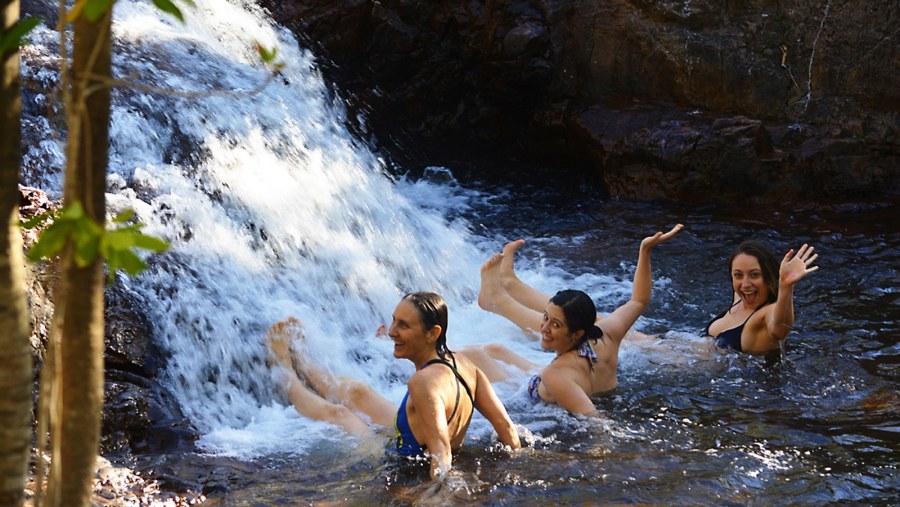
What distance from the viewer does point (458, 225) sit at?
10094 mm

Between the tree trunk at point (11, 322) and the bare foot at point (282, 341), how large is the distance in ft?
14.5

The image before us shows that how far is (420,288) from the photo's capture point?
27.6ft

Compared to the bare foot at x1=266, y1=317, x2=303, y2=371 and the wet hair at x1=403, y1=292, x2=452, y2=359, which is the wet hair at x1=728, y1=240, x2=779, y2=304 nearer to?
the wet hair at x1=403, y1=292, x2=452, y2=359

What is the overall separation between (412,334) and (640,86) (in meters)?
7.36

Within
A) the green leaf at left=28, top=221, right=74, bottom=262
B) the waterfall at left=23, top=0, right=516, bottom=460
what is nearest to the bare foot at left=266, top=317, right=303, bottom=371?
the waterfall at left=23, top=0, right=516, bottom=460

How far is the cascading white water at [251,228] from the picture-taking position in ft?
20.3

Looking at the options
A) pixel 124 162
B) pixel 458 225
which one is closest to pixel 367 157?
pixel 458 225

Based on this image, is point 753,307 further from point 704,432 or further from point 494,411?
point 494,411

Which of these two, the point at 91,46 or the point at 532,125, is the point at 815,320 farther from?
the point at 91,46

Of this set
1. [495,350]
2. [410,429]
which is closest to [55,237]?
[410,429]

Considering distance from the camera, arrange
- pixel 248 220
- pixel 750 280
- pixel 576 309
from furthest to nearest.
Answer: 1. pixel 248 220
2. pixel 750 280
3. pixel 576 309

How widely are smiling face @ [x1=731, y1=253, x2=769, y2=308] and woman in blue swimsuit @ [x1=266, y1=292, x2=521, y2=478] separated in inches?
100.0

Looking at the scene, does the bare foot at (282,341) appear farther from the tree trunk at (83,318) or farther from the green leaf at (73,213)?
the green leaf at (73,213)

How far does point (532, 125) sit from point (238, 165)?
475 centimetres
